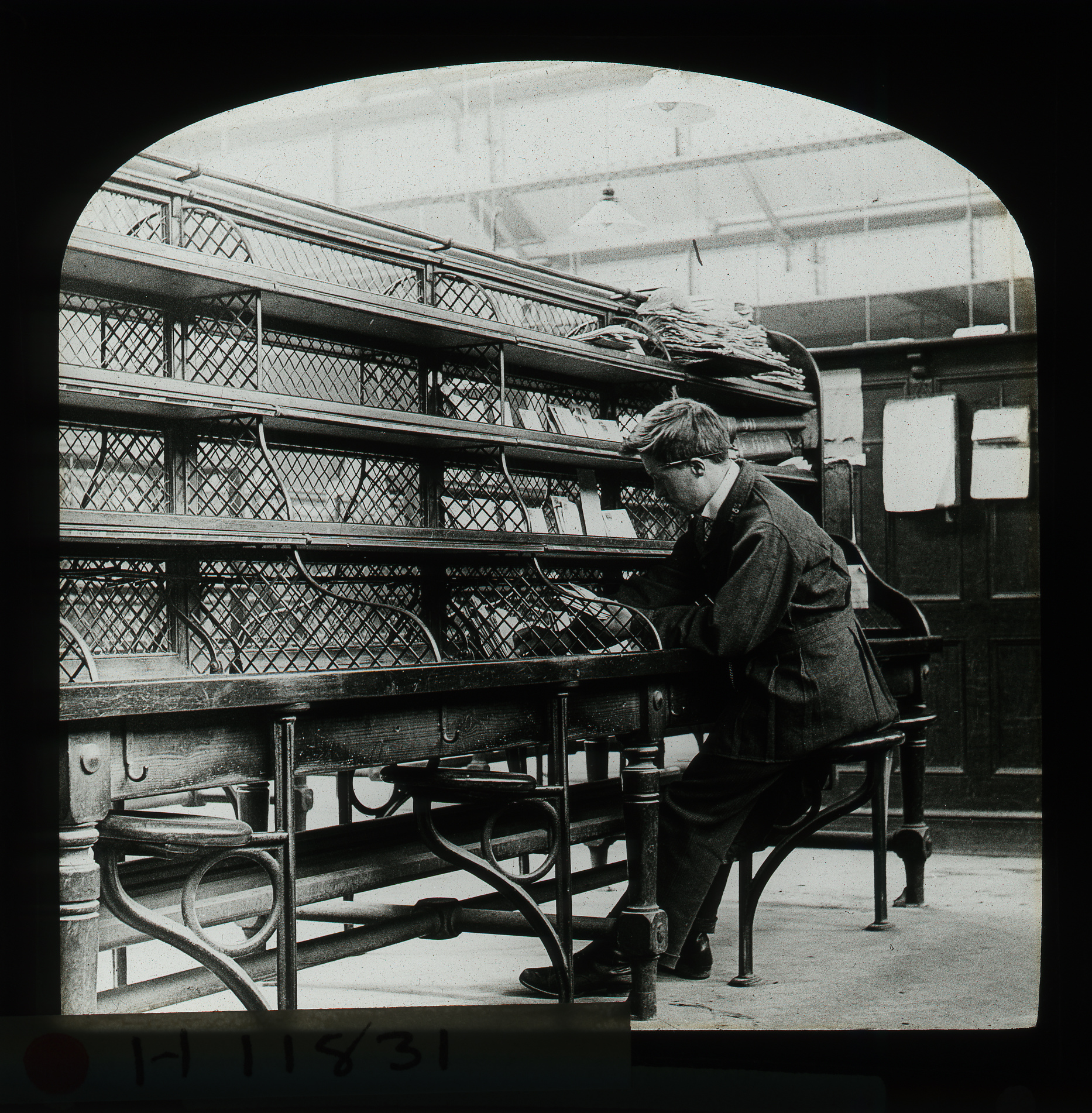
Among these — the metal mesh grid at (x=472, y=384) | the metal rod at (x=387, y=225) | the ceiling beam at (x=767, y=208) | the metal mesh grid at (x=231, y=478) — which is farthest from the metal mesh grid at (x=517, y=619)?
the ceiling beam at (x=767, y=208)

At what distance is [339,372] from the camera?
3.06 metres

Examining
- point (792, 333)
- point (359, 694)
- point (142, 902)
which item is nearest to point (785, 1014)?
point (359, 694)

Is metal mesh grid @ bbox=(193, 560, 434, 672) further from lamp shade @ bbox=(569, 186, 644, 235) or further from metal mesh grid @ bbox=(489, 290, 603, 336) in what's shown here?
lamp shade @ bbox=(569, 186, 644, 235)

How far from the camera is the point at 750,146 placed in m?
2.46

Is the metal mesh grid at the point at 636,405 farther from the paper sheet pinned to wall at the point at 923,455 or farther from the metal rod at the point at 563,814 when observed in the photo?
the metal rod at the point at 563,814

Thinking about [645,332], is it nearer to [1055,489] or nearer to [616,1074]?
[1055,489]

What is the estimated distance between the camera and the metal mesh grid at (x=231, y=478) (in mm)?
2662

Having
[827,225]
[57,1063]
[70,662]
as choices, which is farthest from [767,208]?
[57,1063]

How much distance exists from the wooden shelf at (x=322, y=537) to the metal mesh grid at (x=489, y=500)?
1.00ft

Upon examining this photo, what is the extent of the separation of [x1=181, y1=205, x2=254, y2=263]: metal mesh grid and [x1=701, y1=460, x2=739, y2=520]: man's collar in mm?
1137

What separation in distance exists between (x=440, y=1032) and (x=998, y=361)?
5.69ft

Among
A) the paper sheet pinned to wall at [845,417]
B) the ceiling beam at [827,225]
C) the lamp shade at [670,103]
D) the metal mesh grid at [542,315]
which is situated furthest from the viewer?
the metal mesh grid at [542,315]

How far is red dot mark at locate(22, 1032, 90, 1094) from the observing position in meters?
1.97

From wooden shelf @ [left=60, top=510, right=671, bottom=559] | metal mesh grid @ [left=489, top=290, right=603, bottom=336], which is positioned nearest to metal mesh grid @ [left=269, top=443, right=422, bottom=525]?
wooden shelf @ [left=60, top=510, right=671, bottom=559]
